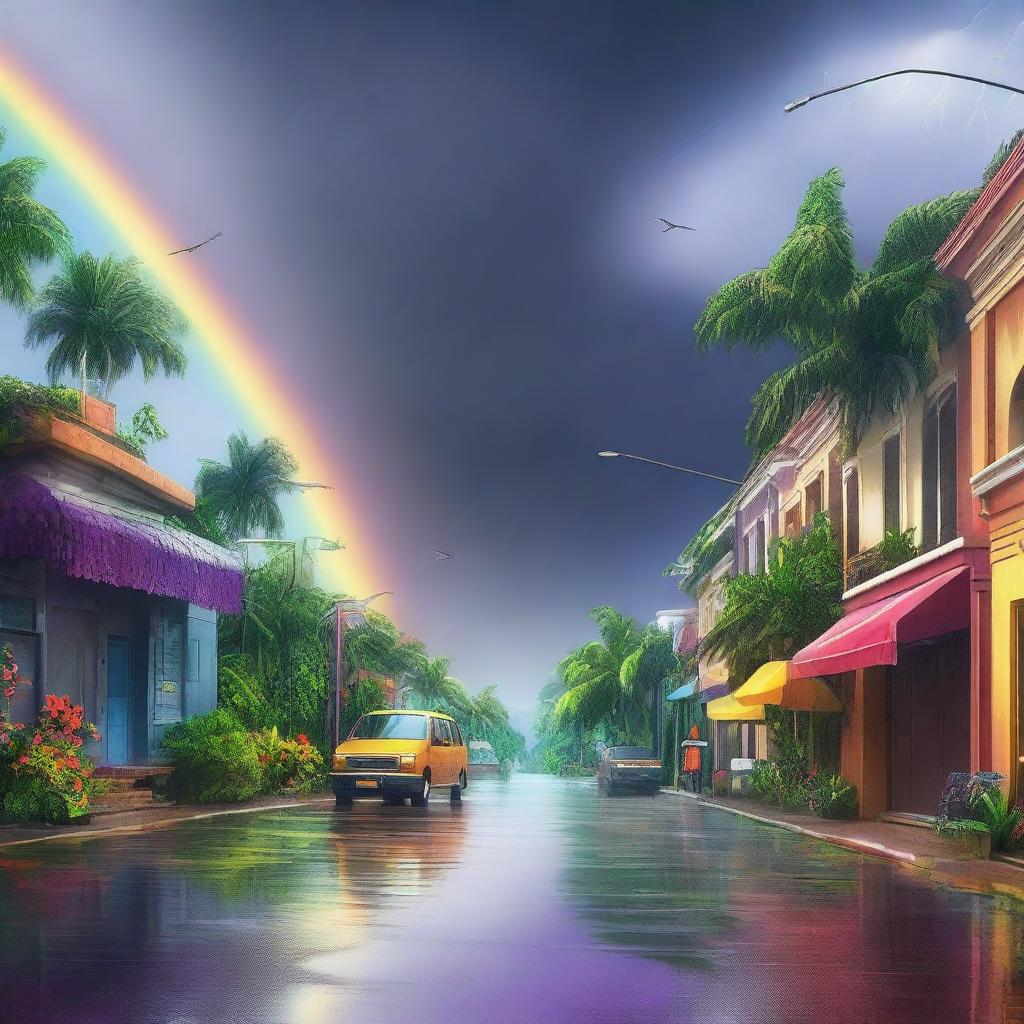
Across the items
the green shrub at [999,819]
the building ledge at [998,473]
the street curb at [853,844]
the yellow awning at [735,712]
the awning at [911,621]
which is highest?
the building ledge at [998,473]

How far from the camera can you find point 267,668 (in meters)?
50.8

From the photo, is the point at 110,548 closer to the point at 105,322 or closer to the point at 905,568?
the point at 905,568

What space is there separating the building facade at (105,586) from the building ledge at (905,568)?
13.1 m

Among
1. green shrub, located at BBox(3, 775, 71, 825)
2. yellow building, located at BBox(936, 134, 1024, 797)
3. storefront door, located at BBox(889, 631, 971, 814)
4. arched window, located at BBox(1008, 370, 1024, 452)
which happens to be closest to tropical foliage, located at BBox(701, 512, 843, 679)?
storefront door, located at BBox(889, 631, 971, 814)

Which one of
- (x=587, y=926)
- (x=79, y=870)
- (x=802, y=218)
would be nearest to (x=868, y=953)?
(x=587, y=926)

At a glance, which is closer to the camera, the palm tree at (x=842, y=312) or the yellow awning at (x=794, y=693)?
the palm tree at (x=842, y=312)

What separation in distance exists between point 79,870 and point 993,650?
40.7 feet

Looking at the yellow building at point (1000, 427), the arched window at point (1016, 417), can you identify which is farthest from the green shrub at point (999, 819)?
the arched window at point (1016, 417)

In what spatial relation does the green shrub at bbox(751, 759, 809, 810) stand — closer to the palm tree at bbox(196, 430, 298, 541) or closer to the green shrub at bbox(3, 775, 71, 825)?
the green shrub at bbox(3, 775, 71, 825)

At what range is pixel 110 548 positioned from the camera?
25641mm

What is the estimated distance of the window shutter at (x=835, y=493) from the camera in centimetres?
3297

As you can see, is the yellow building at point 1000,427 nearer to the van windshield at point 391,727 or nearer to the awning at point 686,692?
the van windshield at point 391,727

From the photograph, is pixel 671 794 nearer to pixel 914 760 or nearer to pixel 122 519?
pixel 914 760

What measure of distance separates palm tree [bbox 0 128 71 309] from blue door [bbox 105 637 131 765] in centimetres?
781
